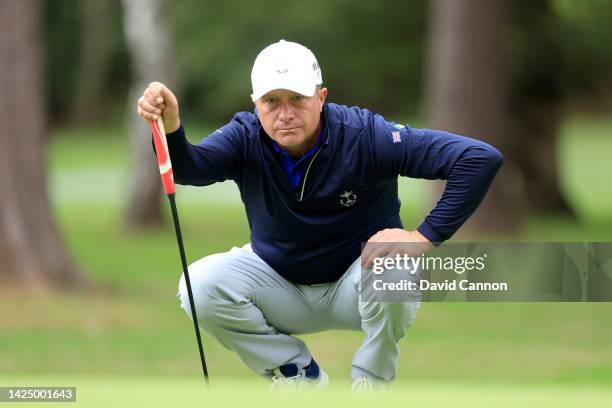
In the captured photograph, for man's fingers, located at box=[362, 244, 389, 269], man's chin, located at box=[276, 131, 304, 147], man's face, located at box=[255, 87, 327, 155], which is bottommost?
man's fingers, located at box=[362, 244, 389, 269]

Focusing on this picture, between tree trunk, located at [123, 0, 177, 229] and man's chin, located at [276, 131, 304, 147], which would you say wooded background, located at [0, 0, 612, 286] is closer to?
tree trunk, located at [123, 0, 177, 229]

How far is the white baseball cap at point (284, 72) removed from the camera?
544 cm

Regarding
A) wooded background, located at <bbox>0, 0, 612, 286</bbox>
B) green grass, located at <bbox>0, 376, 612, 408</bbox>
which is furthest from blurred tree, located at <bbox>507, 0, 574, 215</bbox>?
green grass, located at <bbox>0, 376, 612, 408</bbox>

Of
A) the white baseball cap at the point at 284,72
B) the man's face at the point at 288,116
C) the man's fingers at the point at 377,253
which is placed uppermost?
the white baseball cap at the point at 284,72

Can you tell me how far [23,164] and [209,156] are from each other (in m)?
6.47

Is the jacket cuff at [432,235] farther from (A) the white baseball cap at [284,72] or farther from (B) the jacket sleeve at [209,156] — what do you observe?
(B) the jacket sleeve at [209,156]

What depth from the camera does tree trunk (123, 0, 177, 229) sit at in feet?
57.7

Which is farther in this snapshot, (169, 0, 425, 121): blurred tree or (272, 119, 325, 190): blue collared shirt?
(169, 0, 425, 121): blurred tree

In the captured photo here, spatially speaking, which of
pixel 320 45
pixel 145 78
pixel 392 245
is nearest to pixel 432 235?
pixel 392 245

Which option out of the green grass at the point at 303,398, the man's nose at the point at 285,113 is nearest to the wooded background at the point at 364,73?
the man's nose at the point at 285,113

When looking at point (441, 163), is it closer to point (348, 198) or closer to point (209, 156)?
point (348, 198)

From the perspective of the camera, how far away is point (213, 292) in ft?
18.6

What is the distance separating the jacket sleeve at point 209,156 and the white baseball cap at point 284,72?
0.79 feet

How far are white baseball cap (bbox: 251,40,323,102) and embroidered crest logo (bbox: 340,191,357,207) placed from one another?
0.48 metres
